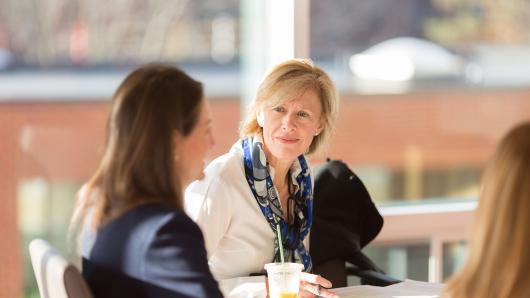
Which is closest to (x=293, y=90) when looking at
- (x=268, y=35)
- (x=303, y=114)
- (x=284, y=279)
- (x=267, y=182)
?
(x=303, y=114)

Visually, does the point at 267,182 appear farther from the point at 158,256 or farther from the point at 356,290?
the point at 158,256

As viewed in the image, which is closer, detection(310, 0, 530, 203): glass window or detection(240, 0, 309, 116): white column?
detection(240, 0, 309, 116): white column

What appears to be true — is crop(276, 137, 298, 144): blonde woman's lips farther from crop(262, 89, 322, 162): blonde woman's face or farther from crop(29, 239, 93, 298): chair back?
crop(29, 239, 93, 298): chair back

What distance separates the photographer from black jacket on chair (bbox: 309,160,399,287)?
11.7ft

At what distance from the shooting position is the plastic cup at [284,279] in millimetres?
2541

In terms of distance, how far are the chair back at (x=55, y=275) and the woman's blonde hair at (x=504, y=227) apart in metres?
0.77

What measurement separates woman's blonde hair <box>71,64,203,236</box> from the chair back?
0.37 feet

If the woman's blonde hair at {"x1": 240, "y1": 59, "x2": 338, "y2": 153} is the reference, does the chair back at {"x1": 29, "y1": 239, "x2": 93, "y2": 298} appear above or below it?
below

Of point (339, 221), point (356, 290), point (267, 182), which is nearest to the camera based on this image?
point (356, 290)

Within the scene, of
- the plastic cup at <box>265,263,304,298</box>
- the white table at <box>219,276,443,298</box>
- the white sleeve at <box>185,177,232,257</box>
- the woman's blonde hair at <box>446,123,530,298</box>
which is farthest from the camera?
the white sleeve at <box>185,177,232,257</box>

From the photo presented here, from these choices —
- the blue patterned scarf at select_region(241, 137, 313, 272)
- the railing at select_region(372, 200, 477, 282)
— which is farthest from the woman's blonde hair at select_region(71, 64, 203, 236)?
the railing at select_region(372, 200, 477, 282)

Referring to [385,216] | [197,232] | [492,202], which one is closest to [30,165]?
[385,216]

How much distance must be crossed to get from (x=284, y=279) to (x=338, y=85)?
1.85 m

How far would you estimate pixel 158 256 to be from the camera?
192 centimetres
